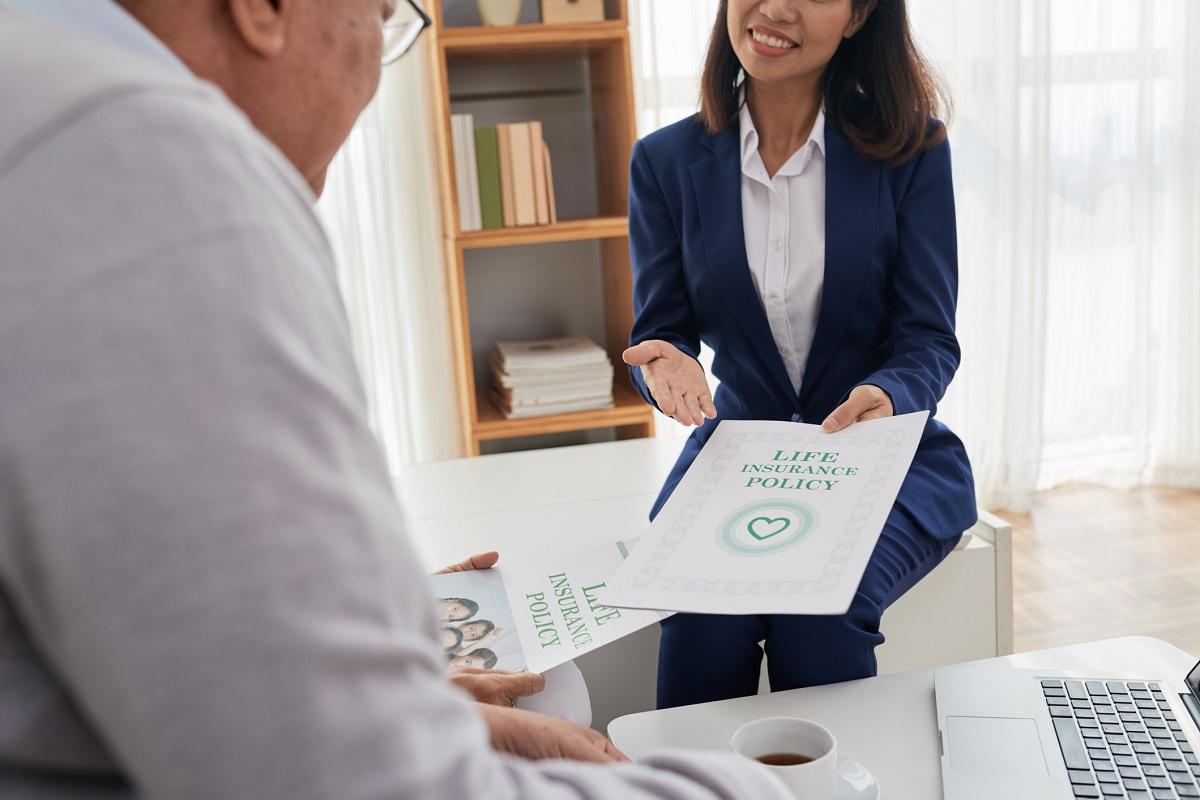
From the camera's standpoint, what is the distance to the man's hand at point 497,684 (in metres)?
1.01

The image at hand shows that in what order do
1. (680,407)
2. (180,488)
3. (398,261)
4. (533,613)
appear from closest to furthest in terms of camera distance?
(180,488) → (533,613) → (680,407) → (398,261)

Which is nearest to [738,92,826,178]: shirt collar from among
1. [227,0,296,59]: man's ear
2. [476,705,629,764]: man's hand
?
[476,705,629,764]: man's hand

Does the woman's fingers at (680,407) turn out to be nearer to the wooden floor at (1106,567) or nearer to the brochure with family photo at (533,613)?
the brochure with family photo at (533,613)

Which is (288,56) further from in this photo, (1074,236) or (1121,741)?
(1074,236)

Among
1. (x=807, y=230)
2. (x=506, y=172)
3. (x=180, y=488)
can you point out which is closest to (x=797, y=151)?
(x=807, y=230)

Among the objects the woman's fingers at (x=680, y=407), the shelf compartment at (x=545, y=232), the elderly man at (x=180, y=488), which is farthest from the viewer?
the shelf compartment at (x=545, y=232)

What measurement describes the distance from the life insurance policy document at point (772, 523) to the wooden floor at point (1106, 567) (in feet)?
4.68

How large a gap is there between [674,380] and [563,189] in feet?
5.16

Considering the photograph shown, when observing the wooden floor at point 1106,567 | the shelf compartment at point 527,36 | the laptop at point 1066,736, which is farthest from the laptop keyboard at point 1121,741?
the shelf compartment at point 527,36

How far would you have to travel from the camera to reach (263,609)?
0.35 metres

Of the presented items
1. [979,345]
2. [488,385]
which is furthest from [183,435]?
[979,345]

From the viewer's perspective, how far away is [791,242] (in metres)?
1.70

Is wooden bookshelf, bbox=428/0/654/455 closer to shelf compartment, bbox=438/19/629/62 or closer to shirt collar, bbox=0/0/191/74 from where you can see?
shelf compartment, bbox=438/19/629/62

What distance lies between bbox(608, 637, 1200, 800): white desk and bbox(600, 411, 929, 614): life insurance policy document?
5.8 inches
